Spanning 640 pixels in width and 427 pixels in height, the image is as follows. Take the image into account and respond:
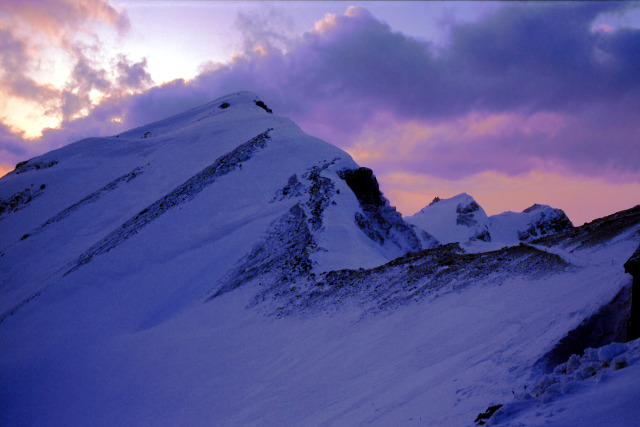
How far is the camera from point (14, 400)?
62.8ft

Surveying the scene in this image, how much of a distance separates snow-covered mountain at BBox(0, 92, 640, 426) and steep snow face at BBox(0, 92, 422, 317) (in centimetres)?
21

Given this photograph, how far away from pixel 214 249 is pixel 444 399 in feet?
81.0

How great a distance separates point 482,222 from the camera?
6328cm

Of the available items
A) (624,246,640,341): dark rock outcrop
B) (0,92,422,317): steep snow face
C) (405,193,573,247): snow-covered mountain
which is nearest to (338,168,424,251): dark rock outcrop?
(0,92,422,317): steep snow face

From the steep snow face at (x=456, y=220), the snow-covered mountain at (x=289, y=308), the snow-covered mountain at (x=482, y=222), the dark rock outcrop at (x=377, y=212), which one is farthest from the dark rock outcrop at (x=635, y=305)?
the snow-covered mountain at (x=482, y=222)

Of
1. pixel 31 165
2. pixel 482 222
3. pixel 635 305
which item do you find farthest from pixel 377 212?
pixel 31 165

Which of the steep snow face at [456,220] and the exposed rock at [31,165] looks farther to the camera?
the exposed rock at [31,165]

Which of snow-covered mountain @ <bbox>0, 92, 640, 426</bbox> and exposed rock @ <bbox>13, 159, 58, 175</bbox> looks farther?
exposed rock @ <bbox>13, 159, 58, 175</bbox>

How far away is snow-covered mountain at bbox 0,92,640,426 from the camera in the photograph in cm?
826

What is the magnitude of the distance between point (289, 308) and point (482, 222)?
49567mm

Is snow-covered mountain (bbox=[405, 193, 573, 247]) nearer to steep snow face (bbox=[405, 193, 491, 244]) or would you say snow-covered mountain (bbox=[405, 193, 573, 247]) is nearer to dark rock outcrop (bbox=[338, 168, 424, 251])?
steep snow face (bbox=[405, 193, 491, 244])

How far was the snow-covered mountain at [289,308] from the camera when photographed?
8.26 meters

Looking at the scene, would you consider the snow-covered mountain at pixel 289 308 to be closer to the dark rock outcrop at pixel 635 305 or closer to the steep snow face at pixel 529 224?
the dark rock outcrop at pixel 635 305

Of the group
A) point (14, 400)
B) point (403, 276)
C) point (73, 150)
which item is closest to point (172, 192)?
point (14, 400)
